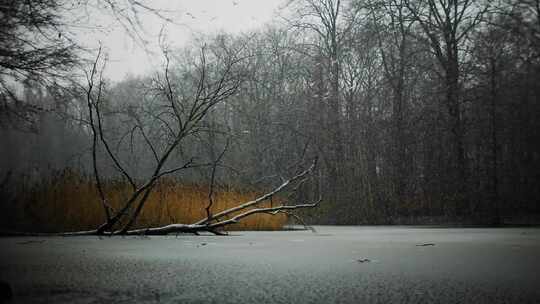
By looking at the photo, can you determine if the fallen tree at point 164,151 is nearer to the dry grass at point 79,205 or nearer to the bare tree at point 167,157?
the bare tree at point 167,157

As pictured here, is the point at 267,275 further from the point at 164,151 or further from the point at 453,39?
the point at 453,39

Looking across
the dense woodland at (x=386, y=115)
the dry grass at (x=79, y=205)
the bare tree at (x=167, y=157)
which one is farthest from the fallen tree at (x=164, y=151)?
the dense woodland at (x=386, y=115)

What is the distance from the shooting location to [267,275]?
2.27 m

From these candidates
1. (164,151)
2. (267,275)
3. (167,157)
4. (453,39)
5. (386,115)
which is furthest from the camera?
(386,115)

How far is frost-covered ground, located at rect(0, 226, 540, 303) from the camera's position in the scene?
5.87 feet

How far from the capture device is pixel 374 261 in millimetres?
2865

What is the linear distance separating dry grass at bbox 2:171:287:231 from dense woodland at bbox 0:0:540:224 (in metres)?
0.44

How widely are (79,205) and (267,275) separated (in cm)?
414

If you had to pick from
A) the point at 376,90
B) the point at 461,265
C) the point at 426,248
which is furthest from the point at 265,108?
the point at 461,265

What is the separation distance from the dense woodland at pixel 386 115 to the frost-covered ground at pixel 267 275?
3625mm

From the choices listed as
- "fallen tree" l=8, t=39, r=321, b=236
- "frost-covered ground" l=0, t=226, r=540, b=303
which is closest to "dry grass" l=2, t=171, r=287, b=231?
"fallen tree" l=8, t=39, r=321, b=236

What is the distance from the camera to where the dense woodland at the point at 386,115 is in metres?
9.64

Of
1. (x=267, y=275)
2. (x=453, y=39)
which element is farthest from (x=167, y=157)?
(x=453, y=39)

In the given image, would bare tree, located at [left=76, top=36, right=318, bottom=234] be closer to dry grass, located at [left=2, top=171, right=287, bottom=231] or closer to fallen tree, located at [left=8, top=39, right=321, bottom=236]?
fallen tree, located at [left=8, top=39, right=321, bottom=236]
